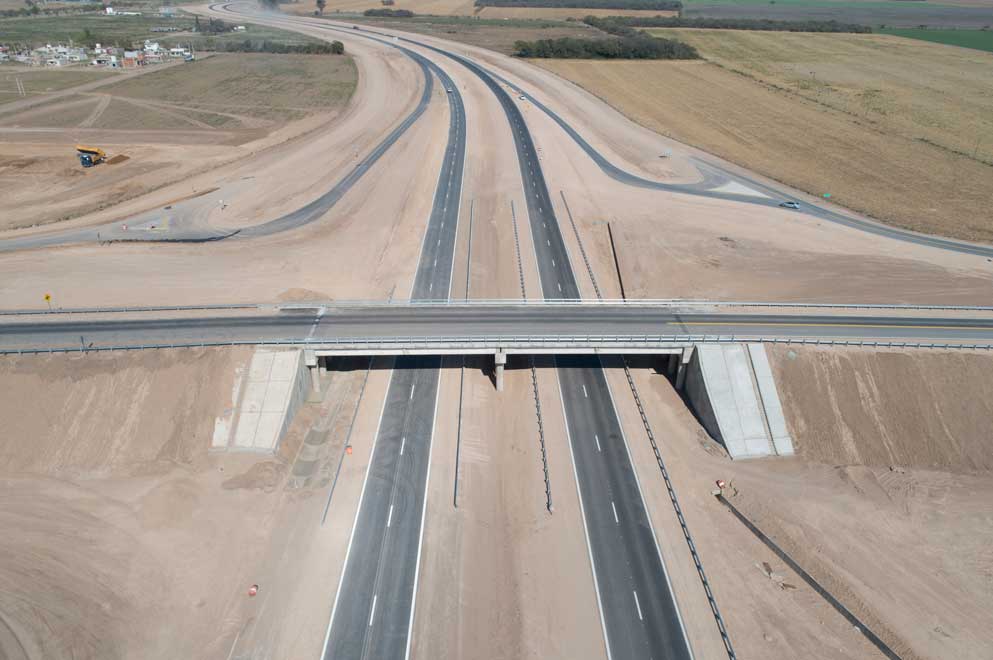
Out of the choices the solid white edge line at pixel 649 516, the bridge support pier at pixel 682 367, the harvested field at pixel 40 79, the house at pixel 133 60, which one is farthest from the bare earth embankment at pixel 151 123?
the bridge support pier at pixel 682 367

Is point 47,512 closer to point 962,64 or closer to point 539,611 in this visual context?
point 539,611

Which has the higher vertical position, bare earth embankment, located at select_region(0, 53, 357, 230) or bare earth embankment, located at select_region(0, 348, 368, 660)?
bare earth embankment, located at select_region(0, 53, 357, 230)

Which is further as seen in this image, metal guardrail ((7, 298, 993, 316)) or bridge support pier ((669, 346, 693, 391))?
metal guardrail ((7, 298, 993, 316))

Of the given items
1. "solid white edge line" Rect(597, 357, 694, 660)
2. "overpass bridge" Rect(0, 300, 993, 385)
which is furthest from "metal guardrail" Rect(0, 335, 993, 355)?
"solid white edge line" Rect(597, 357, 694, 660)

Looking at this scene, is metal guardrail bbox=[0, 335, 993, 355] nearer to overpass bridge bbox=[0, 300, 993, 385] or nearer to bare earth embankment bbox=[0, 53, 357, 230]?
overpass bridge bbox=[0, 300, 993, 385]

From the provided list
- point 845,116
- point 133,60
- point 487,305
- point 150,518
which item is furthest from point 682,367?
point 133,60

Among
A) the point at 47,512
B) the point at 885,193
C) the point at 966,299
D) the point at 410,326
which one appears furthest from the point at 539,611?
the point at 885,193

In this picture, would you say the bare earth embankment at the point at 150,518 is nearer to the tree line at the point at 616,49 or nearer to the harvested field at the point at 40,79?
the harvested field at the point at 40,79
